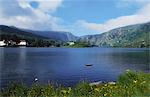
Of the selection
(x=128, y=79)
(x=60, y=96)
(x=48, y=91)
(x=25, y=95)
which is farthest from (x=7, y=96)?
(x=128, y=79)

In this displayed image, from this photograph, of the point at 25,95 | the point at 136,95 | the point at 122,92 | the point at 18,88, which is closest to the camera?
the point at 136,95

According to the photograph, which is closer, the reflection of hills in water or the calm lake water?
the calm lake water

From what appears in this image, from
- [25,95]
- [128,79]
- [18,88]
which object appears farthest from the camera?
[128,79]

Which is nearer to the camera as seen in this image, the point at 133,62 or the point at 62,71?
the point at 62,71

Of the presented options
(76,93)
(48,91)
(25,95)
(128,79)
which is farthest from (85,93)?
(128,79)

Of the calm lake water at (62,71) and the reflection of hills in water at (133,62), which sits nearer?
the calm lake water at (62,71)

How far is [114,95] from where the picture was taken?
40.1 ft

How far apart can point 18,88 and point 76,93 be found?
343 centimetres

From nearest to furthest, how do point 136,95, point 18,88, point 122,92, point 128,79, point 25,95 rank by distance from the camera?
point 136,95 → point 122,92 → point 25,95 → point 18,88 → point 128,79

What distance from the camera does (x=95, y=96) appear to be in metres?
12.9

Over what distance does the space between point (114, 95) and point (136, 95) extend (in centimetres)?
91

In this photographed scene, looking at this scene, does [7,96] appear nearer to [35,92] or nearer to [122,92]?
[35,92]

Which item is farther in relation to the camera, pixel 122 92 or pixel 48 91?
pixel 48 91

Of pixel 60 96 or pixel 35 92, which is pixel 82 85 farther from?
pixel 60 96
